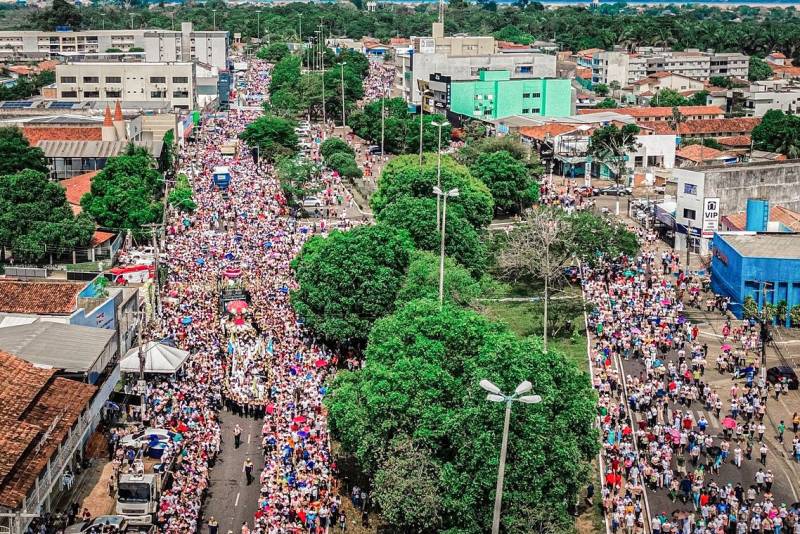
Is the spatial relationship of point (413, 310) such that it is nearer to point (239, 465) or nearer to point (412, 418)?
point (412, 418)

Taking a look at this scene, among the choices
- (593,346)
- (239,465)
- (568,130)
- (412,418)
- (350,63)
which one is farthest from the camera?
(350,63)

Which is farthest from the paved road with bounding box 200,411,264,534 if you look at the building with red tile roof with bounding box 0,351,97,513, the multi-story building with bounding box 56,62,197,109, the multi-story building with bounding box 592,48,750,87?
the multi-story building with bounding box 592,48,750,87

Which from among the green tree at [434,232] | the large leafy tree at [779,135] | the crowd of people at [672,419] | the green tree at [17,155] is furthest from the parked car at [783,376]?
the large leafy tree at [779,135]

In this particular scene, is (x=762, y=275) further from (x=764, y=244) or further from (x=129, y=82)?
(x=129, y=82)

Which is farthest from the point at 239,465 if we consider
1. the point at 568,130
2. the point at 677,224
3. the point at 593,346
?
the point at 568,130

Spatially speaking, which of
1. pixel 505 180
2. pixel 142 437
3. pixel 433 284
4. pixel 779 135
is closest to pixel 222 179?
pixel 505 180

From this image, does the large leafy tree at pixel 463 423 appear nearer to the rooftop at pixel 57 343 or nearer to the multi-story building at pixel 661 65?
the rooftop at pixel 57 343
